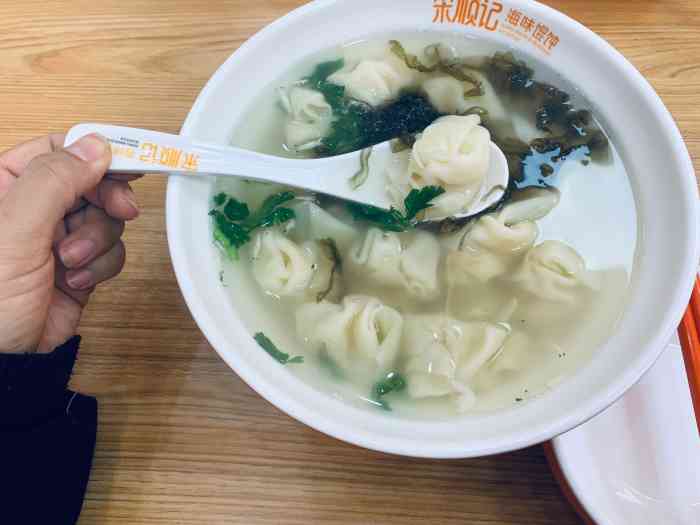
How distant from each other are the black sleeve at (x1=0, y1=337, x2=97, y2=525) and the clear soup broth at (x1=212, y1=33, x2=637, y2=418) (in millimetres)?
372

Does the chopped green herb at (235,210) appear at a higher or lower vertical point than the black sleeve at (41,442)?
higher

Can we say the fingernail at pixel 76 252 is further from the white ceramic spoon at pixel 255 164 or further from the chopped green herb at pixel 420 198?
the chopped green herb at pixel 420 198

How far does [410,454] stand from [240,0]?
1.41 meters

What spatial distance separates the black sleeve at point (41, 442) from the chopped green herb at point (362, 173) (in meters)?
0.64

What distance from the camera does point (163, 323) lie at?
4.17 feet

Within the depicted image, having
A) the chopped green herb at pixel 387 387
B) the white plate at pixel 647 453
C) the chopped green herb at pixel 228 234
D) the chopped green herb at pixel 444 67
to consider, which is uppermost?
the chopped green herb at pixel 444 67

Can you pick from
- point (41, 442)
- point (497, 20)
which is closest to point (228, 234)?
point (41, 442)

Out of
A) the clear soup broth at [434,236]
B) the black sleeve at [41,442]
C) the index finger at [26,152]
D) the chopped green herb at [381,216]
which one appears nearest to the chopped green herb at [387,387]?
the clear soup broth at [434,236]

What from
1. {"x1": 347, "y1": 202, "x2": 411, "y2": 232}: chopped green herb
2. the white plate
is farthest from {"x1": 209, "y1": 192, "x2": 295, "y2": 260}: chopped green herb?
the white plate

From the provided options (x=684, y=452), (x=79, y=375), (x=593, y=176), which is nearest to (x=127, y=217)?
(x=79, y=375)

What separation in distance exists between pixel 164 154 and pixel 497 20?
752 mm

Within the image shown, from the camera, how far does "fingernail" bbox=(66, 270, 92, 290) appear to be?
1205 mm

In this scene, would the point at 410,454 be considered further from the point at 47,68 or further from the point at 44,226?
the point at 47,68

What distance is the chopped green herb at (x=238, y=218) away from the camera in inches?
43.1
